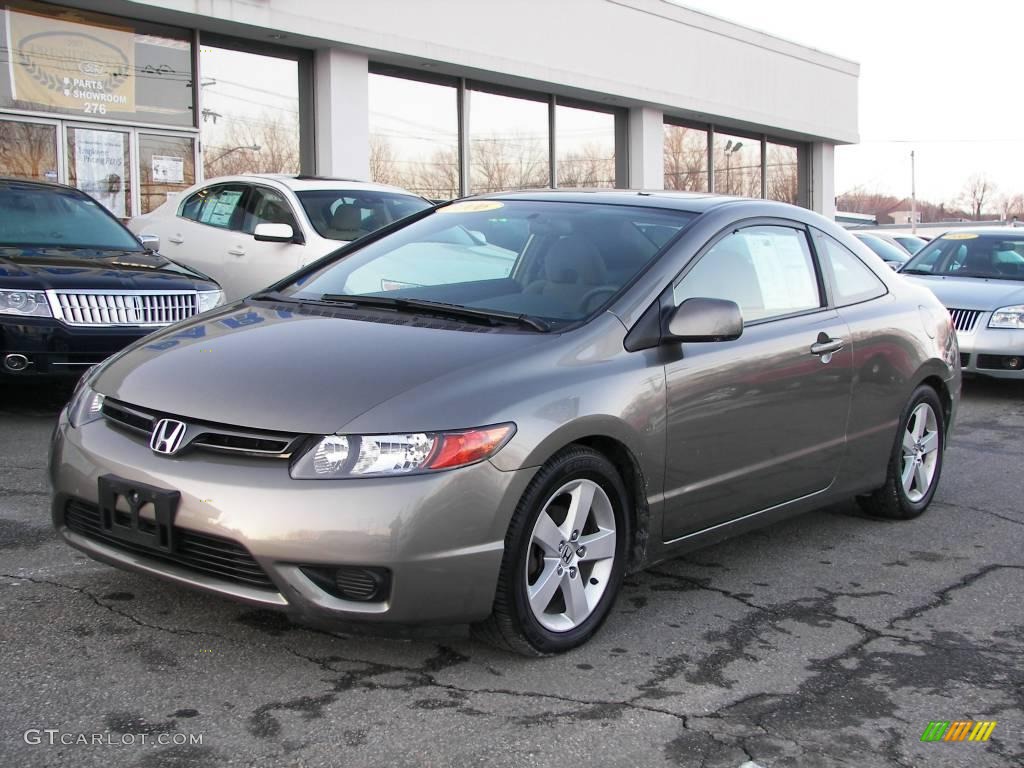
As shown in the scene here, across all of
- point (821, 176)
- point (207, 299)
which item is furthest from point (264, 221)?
point (821, 176)

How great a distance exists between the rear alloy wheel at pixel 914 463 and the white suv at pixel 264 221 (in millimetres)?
5274

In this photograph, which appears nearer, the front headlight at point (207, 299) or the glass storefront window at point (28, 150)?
the front headlight at point (207, 299)

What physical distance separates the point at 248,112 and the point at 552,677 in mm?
13648

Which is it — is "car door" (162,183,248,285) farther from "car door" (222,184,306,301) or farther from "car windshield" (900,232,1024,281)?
"car windshield" (900,232,1024,281)

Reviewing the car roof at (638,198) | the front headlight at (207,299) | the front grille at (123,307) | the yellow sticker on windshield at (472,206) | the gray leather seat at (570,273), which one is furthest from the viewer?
the front headlight at (207,299)

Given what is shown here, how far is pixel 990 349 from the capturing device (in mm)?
9609

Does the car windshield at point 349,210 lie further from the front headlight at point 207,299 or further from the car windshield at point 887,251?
the car windshield at point 887,251

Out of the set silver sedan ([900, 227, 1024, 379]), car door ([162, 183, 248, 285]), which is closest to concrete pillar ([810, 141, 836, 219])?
silver sedan ([900, 227, 1024, 379])

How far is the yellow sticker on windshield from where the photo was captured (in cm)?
498

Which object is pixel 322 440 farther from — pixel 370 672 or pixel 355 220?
pixel 355 220

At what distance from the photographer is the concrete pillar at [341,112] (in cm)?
1616

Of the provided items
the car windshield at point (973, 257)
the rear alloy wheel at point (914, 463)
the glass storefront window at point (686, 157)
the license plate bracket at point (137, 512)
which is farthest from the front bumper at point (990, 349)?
the glass storefront window at point (686, 157)

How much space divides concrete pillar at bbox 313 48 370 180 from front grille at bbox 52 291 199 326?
8881 mm

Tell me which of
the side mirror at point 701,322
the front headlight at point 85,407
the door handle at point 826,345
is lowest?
the front headlight at point 85,407
